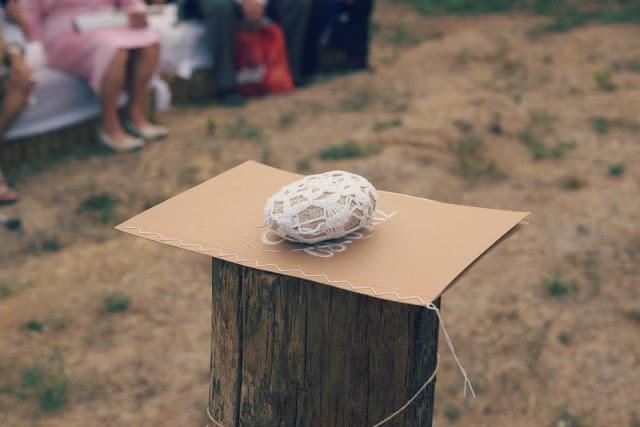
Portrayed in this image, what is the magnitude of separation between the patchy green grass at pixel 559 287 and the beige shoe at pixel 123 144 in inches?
109

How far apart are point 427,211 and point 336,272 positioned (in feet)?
1.15

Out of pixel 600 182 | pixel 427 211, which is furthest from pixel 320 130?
pixel 427 211

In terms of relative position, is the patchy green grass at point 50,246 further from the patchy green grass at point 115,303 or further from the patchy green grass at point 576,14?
the patchy green grass at point 576,14

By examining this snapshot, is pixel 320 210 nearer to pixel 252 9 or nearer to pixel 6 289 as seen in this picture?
pixel 6 289

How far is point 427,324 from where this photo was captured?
172 cm

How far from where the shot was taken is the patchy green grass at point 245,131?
18.8 ft

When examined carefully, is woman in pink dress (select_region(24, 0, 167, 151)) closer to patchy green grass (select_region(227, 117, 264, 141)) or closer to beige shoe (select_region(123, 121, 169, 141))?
beige shoe (select_region(123, 121, 169, 141))

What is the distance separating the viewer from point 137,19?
18.1 ft

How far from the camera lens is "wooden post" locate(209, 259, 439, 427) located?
1665 millimetres

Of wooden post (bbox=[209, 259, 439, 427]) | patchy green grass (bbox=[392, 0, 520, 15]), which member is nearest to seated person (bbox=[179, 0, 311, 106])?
patchy green grass (bbox=[392, 0, 520, 15])

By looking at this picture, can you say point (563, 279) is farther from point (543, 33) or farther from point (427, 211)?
point (543, 33)

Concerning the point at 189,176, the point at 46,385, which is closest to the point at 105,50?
the point at 189,176

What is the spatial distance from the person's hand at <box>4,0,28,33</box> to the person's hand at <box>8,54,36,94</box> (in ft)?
0.73

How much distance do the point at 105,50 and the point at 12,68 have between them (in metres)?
0.61
